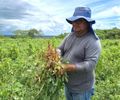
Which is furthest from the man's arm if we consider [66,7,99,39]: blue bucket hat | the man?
[66,7,99,39]: blue bucket hat

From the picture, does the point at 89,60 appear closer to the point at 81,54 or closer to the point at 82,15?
the point at 81,54

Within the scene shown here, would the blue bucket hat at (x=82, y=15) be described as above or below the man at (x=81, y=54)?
above

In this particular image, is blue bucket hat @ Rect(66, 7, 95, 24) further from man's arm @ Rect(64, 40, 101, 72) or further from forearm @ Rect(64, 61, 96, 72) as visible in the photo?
forearm @ Rect(64, 61, 96, 72)

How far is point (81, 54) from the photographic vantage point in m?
4.09

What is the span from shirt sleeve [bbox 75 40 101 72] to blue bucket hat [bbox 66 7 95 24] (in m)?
0.26

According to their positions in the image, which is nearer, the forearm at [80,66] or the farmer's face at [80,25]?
the forearm at [80,66]

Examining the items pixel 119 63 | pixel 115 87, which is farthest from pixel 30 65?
pixel 119 63

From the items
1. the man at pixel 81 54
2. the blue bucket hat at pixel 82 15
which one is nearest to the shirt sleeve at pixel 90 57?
the man at pixel 81 54

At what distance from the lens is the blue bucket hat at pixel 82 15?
396cm

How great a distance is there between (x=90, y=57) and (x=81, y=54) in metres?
0.17

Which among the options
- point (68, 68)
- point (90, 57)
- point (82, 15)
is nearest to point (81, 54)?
point (90, 57)

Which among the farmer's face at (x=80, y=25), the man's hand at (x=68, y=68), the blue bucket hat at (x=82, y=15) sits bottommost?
the man's hand at (x=68, y=68)

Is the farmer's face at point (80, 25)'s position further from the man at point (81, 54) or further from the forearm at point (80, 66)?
the forearm at point (80, 66)

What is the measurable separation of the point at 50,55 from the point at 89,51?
1.47ft
